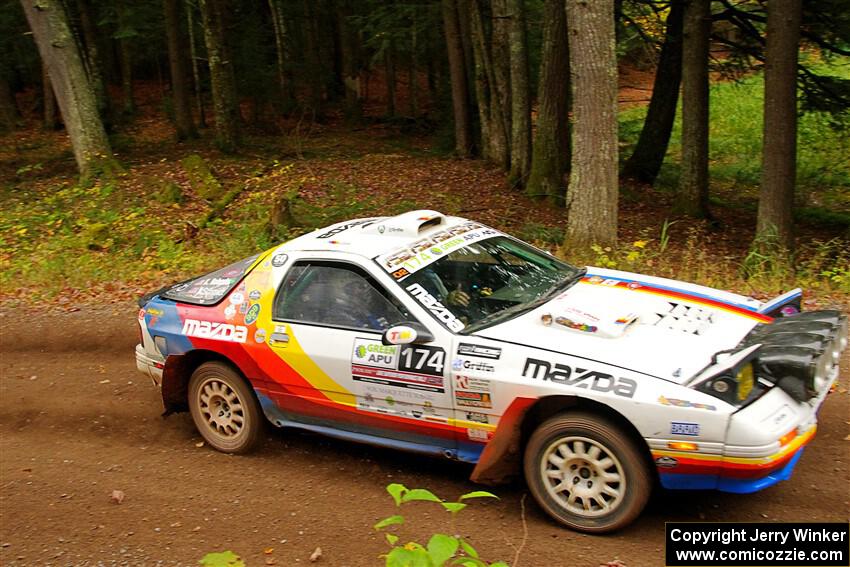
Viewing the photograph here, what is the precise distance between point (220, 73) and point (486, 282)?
1607 cm

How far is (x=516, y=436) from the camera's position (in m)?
4.41

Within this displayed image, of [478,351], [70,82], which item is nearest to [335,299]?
[478,351]

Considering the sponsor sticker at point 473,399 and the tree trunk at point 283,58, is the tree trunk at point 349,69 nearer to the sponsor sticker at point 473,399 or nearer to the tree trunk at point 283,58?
the tree trunk at point 283,58

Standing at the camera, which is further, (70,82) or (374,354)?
(70,82)

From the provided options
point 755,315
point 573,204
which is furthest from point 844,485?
point 573,204

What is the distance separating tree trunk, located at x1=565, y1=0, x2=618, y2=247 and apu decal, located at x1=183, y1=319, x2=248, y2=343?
5844 mm

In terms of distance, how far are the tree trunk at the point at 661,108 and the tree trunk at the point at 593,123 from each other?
26.1ft

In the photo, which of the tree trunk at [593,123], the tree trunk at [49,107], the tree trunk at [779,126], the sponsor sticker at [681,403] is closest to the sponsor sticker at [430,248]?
the sponsor sticker at [681,403]

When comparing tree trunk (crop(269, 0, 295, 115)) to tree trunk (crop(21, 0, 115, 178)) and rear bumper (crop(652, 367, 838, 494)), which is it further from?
rear bumper (crop(652, 367, 838, 494))

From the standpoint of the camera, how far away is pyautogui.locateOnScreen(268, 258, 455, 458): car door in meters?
4.75

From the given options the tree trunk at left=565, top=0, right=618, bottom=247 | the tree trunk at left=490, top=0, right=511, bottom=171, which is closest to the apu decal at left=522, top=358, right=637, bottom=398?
the tree trunk at left=565, top=0, right=618, bottom=247

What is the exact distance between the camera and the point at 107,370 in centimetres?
797

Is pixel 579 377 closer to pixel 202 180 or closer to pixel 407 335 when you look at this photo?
pixel 407 335

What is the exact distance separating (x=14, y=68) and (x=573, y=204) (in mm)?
27974
